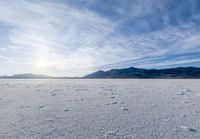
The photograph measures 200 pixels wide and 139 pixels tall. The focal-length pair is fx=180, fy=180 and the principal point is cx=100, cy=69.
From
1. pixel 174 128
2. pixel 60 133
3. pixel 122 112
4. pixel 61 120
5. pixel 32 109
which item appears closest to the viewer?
pixel 60 133

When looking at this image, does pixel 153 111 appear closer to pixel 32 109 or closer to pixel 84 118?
pixel 84 118

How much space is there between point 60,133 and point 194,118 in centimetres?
274

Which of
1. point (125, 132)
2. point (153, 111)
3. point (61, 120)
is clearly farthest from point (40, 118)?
point (153, 111)

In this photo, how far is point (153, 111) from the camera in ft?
14.5

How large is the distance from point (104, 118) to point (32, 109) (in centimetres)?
197

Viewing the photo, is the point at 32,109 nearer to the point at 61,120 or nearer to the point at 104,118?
the point at 61,120

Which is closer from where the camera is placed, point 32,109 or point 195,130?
point 195,130

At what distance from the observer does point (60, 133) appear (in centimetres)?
296

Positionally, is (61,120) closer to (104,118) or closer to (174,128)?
(104,118)

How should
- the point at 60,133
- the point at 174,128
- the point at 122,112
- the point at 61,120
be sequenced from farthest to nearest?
the point at 122,112 → the point at 61,120 → the point at 174,128 → the point at 60,133

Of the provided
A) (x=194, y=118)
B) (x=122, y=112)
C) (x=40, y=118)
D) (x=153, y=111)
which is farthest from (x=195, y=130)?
(x=40, y=118)

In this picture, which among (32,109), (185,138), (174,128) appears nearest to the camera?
(185,138)

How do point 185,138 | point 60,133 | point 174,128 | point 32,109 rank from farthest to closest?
1. point 32,109
2. point 174,128
3. point 60,133
4. point 185,138

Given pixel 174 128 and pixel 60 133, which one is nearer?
pixel 60 133
